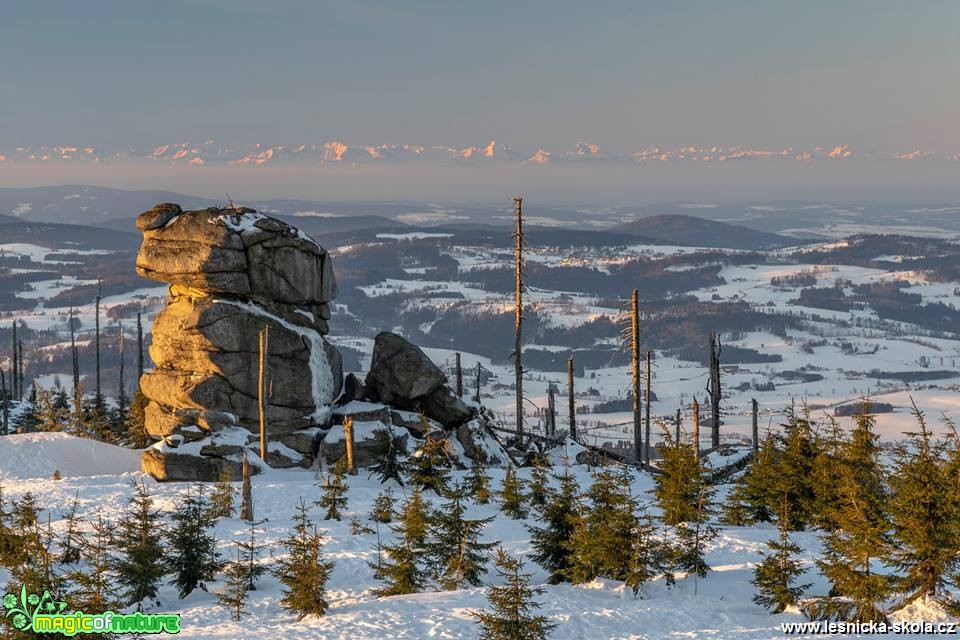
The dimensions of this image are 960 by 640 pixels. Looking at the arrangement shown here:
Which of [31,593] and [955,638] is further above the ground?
[31,593]

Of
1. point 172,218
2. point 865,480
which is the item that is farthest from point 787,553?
point 172,218

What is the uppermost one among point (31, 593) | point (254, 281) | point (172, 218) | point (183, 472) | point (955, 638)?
point (172, 218)

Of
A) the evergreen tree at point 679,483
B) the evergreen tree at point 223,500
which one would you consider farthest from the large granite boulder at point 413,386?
the evergreen tree at point 679,483

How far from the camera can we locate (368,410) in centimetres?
4497

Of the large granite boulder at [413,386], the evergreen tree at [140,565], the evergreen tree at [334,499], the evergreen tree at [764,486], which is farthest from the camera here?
the large granite boulder at [413,386]

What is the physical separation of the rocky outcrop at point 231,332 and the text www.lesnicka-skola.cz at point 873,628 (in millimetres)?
28964

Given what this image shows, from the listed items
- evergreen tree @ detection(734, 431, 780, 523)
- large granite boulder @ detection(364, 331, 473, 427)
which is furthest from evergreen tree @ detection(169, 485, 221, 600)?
large granite boulder @ detection(364, 331, 473, 427)

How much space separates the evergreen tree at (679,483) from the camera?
2567 centimetres

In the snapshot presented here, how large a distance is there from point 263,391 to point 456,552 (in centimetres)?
2000

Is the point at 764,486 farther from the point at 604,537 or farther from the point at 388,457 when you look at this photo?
the point at 388,457

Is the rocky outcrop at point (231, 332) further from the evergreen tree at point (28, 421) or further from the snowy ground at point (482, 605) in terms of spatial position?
the evergreen tree at point (28, 421)

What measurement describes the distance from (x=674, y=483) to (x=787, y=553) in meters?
5.45

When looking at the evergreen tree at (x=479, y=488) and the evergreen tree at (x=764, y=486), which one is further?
the evergreen tree at (x=479, y=488)

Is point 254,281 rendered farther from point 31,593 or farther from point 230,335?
point 31,593
